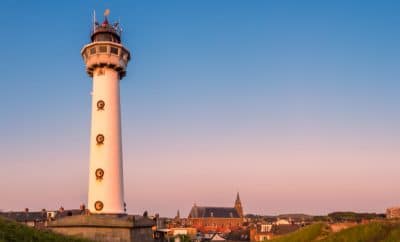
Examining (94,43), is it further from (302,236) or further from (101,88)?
(302,236)

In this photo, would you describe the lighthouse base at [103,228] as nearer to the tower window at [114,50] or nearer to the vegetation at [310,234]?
the vegetation at [310,234]

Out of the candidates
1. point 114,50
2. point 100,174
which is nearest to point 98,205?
point 100,174

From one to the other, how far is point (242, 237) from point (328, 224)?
7978 centimetres

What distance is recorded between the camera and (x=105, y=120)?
36188 mm

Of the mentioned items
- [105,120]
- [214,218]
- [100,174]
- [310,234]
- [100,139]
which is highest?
[105,120]

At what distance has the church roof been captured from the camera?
160413 millimetres

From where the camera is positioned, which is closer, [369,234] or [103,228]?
[369,234]

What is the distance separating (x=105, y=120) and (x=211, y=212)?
436 feet

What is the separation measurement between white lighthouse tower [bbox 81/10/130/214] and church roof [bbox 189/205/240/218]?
12810 cm

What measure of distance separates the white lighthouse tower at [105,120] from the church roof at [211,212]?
12810 cm

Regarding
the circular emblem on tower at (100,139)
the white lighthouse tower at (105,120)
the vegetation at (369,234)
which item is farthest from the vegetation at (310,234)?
the circular emblem on tower at (100,139)

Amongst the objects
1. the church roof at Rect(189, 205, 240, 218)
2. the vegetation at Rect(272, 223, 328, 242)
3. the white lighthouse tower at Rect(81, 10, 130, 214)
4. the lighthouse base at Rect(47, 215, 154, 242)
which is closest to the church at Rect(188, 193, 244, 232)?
the church roof at Rect(189, 205, 240, 218)

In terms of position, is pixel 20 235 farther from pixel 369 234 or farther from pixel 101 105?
pixel 101 105

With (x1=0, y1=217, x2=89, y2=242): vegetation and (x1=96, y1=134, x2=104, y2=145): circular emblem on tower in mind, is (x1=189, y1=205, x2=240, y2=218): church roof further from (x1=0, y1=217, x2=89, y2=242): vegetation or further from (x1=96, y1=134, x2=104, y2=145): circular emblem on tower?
(x1=0, y1=217, x2=89, y2=242): vegetation
